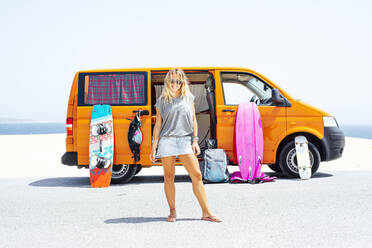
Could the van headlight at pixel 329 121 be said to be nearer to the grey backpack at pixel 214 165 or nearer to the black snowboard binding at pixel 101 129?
the grey backpack at pixel 214 165

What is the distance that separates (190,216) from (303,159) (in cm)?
366

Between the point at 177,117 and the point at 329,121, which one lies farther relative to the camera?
the point at 329,121

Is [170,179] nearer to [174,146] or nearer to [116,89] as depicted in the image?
[174,146]

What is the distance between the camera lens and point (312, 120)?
25.1 feet

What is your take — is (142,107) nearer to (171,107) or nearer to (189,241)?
(171,107)

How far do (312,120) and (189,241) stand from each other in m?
4.83

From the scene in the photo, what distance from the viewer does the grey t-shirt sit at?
13.7ft

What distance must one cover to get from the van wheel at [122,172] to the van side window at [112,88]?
119cm

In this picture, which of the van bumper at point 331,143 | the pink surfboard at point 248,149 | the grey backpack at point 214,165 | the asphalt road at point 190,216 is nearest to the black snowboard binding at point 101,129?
the asphalt road at point 190,216

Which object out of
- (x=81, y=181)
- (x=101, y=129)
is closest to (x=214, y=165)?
(x=101, y=129)

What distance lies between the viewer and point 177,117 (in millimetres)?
4191

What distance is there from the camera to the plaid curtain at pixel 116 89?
24.5 ft

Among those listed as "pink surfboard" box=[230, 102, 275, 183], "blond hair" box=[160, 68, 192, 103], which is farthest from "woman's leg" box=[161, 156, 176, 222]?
"pink surfboard" box=[230, 102, 275, 183]

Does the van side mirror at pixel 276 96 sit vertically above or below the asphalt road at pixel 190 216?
above
